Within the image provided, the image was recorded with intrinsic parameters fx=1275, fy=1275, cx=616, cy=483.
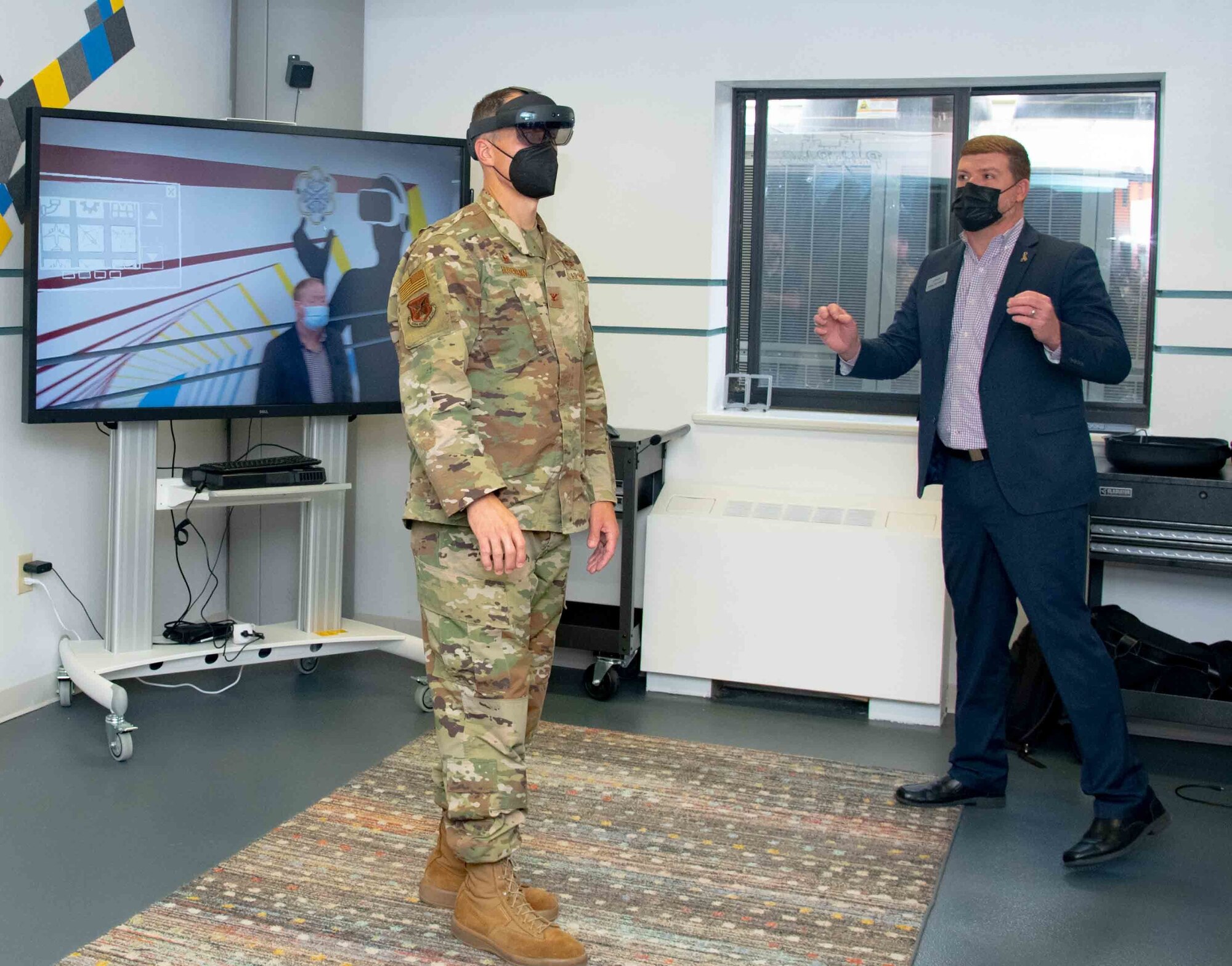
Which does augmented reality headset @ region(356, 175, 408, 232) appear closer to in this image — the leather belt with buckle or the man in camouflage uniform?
the man in camouflage uniform

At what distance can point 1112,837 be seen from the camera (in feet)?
9.70

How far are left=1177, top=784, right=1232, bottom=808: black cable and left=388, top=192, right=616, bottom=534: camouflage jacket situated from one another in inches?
78.3

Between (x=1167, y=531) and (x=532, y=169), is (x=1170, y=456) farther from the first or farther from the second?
(x=532, y=169)

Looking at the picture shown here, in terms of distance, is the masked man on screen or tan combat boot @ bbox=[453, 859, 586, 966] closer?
tan combat boot @ bbox=[453, 859, 586, 966]

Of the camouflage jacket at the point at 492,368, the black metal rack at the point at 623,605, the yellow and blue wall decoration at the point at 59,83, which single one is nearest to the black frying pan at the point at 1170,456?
the black metal rack at the point at 623,605

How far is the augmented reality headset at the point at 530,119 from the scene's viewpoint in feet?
7.80

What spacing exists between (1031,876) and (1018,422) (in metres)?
1.05

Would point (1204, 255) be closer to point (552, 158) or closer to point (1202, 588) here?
point (1202, 588)

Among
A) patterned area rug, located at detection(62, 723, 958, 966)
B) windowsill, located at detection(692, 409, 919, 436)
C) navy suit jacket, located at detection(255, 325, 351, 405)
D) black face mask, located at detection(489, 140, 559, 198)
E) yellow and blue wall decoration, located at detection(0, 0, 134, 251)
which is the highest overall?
yellow and blue wall decoration, located at detection(0, 0, 134, 251)

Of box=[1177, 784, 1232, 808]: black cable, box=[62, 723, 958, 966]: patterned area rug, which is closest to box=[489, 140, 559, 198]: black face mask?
box=[62, 723, 958, 966]: patterned area rug

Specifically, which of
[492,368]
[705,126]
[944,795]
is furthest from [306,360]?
[944,795]

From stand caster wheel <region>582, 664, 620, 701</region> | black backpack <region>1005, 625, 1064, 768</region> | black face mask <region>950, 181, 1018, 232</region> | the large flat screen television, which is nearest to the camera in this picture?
black face mask <region>950, 181, 1018, 232</region>

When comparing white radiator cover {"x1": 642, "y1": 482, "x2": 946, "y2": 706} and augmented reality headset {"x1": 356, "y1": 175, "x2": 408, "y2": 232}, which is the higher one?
augmented reality headset {"x1": 356, "y1": 175, "x2": 408, "y2": 232}

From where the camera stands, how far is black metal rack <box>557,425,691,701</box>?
4066 millimetres
